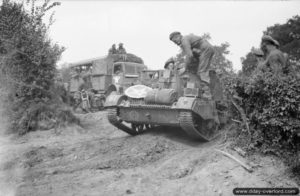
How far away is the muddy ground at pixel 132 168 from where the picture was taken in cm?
625

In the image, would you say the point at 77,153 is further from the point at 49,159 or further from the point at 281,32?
the point at 281,32

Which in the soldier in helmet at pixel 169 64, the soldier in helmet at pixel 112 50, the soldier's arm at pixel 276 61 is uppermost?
the soldier in helmet at pixel 112 50

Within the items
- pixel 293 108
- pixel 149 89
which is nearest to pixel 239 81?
pixel 293 108

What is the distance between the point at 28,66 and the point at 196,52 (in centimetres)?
624

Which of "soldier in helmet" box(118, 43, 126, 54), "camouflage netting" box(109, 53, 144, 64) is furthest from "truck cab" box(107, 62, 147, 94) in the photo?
"soldier in helmet" box(118, 43, 126, 54)

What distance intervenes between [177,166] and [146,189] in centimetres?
121

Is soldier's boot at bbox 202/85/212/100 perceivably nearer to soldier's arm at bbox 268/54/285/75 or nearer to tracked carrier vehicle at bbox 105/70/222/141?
tracked carrier vehicle at bbox 105/70/222/141

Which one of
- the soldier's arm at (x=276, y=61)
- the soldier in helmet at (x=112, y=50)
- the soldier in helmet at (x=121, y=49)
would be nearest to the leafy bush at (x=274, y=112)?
the soldier's arm at (x=276, y=61)

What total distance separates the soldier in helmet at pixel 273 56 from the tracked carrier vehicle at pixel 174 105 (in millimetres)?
1683

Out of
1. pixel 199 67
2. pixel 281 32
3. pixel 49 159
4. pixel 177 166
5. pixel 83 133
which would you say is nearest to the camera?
pixel 177 166

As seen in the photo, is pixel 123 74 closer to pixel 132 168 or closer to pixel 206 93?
pixel 206 93

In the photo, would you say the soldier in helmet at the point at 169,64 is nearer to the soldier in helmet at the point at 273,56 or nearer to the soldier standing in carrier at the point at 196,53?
the soldier standing in carrier at the point at 196,53

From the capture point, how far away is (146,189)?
642 centimetres

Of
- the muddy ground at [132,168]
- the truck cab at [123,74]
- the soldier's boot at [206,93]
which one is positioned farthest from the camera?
the truck cab at [123,74]
